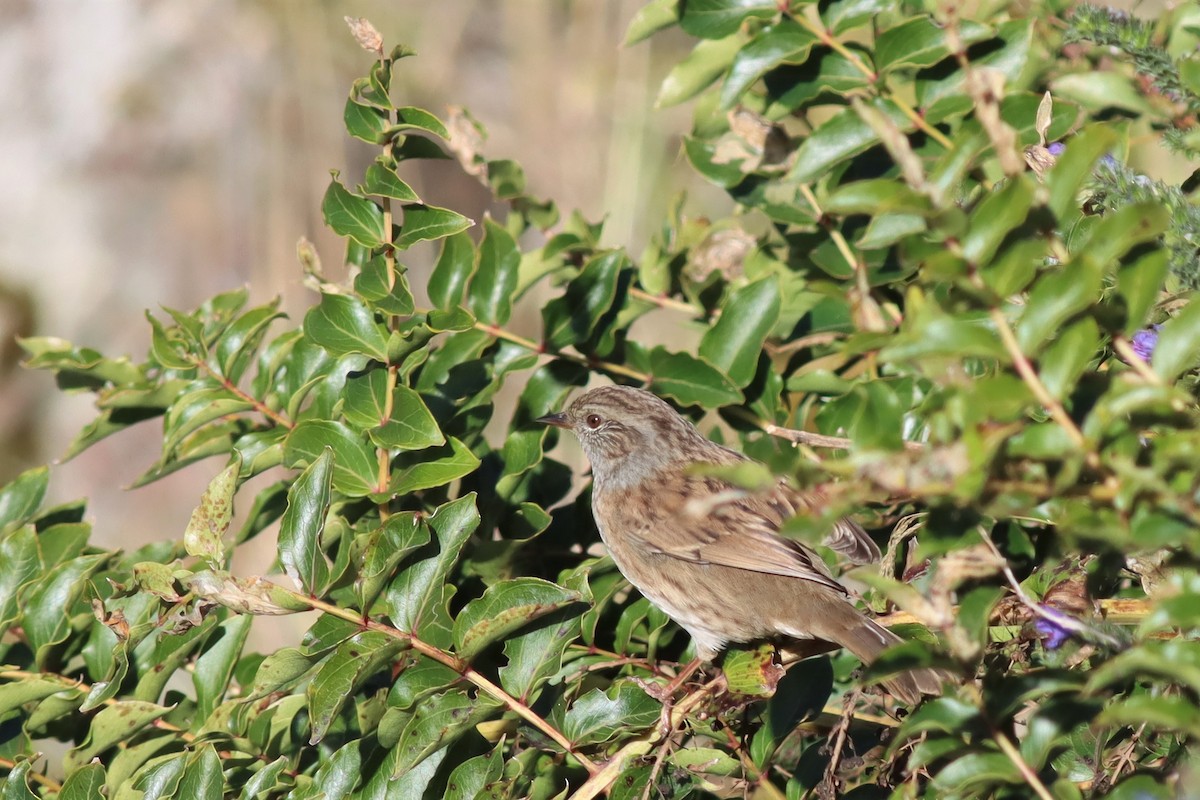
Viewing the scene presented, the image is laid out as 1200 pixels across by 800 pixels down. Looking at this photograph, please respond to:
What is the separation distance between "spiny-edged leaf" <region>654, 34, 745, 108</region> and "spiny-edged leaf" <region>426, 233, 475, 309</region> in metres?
0.79

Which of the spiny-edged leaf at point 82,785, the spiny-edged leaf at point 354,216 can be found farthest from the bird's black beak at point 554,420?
the spiny-edged leaf at point 82,785

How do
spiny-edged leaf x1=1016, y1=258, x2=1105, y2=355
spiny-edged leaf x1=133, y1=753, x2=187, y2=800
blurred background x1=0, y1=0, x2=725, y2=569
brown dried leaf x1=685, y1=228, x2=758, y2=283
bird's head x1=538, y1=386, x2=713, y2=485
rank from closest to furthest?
spiny-edged leaf x1=1016, y1=258, x2=1105, y2=355 < spiny-edged leaf x1=133, y1=753, x2=187, y2=800 < brown dried leaf x1=685, y1=228, x2=758, y2=283 < bird's head x1=538, y1=386, x2=713, y2=485 < blurred background x1=0, y1=0, x2=725, y2=569

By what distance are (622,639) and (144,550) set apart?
132cm

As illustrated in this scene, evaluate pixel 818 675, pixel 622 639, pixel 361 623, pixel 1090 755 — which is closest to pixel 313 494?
pixel 361 623

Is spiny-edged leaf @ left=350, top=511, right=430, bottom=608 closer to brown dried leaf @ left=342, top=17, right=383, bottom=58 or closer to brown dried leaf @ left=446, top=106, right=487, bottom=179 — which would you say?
brown dried leaf @ left=342, top=17, right=383, bottom=58

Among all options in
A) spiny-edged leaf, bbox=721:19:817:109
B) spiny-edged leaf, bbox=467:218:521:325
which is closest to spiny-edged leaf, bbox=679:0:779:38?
spiny-edged leaf, bbox=721:19:817:109

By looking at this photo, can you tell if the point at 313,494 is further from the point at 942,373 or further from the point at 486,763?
the point at 942,373

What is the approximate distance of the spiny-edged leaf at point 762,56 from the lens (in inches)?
122

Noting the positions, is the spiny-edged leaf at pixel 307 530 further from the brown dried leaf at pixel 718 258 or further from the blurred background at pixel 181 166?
the blurred background at pixel 181 166

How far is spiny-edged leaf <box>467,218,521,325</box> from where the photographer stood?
3287 millimetres

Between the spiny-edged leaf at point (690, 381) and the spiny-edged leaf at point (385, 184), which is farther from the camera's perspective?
the spiny-edged leaf at point (690, 381)

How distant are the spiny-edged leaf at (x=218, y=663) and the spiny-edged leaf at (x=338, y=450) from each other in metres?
0.42

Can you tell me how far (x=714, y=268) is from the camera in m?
3.80

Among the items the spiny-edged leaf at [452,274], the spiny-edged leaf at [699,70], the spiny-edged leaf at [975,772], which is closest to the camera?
the spiny-edged leaf at [975,772]
